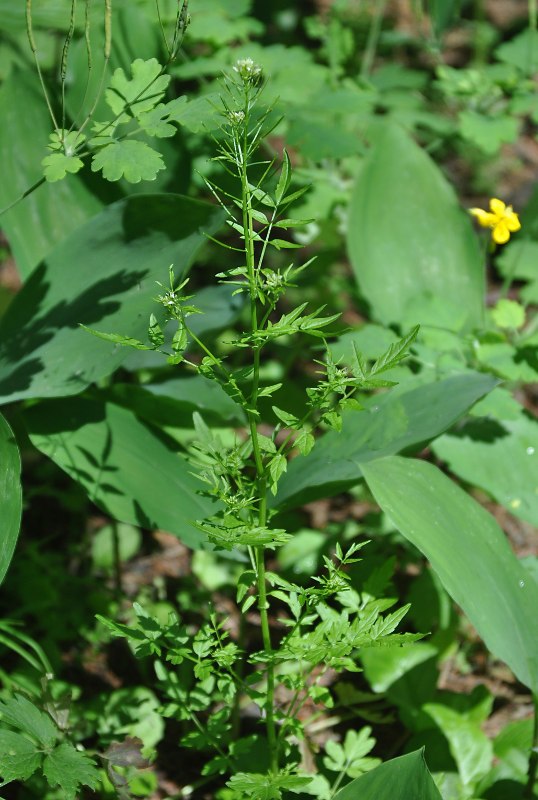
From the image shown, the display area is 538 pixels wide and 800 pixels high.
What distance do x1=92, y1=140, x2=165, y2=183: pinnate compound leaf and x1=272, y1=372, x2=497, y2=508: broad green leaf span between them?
0.51 metres

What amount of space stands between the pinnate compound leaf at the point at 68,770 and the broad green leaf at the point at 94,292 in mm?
523

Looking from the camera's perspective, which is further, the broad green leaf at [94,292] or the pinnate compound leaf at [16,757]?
the broad green leaf at [94,292]

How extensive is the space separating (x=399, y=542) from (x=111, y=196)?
3.33 ft

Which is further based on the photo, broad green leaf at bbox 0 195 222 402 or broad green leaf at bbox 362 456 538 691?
broad green leaf at bbox 0 195 222 402

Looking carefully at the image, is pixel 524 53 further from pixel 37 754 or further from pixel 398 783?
pixel 37 754

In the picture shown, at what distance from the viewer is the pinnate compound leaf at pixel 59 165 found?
1.03 m

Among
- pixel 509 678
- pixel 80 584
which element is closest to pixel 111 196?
pixel 80 584

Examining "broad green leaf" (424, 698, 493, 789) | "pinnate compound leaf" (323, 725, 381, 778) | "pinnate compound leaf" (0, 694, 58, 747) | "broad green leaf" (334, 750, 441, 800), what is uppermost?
"pinnate compound leaf" (0, 694, 58, 747)

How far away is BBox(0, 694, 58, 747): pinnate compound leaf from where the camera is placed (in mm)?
950

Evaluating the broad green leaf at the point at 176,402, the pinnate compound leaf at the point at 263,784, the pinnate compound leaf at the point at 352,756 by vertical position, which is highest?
the broad green leaf at the point at 176,402

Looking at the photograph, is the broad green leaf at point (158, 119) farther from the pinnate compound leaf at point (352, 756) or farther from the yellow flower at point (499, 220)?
the pinnate compound leaf at point (352, 756)

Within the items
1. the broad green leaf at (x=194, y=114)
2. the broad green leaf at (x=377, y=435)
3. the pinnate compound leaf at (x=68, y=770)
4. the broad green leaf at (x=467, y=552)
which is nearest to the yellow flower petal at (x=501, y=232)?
the broad green leaf at (x=377, y=435)

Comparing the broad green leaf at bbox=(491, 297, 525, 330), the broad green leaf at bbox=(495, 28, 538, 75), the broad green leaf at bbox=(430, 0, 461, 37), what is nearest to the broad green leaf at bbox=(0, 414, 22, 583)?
the broad green leaf at bbox=(491, 297, 525, 330)

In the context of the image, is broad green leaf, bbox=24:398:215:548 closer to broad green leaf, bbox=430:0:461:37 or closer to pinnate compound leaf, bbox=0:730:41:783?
pinnate compound leaf, bbox=0:730:41:783
